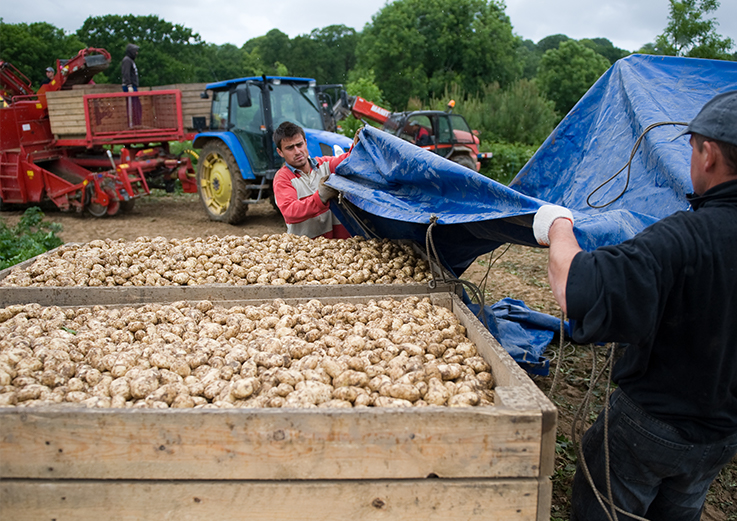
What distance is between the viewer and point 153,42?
4331 cm

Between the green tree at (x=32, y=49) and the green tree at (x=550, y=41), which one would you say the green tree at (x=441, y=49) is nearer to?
the green tree at (x=32, y=49)

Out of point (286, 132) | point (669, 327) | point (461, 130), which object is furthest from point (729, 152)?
point (461, 130)

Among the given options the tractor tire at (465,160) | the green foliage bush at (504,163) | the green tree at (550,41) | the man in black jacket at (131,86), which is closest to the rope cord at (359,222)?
the man in black jacket at (131,86)

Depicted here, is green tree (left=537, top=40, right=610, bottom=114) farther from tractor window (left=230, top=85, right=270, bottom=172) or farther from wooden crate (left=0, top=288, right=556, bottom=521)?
wooden crate (left=0, top=288, right=556, bottom=521)

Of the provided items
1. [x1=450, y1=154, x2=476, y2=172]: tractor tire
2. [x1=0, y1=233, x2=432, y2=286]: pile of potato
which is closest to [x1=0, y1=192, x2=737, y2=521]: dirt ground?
[x1=0, y1=233, x2=432, y2=286]: pile of potato

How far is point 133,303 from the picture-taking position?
3.00 metres

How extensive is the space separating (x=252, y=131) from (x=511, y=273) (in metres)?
4.99

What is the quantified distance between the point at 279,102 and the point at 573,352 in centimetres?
657

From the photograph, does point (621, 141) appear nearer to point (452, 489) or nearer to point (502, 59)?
point (452, 489)

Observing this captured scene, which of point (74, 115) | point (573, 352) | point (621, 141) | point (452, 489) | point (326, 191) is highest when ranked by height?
point (74, 115)

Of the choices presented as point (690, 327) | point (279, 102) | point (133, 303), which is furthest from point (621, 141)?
point (279, 102)

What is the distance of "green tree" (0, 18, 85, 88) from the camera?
1313 inches

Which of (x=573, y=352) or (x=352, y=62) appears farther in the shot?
(x=352, y=62)

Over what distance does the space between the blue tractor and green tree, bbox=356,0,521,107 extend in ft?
100
